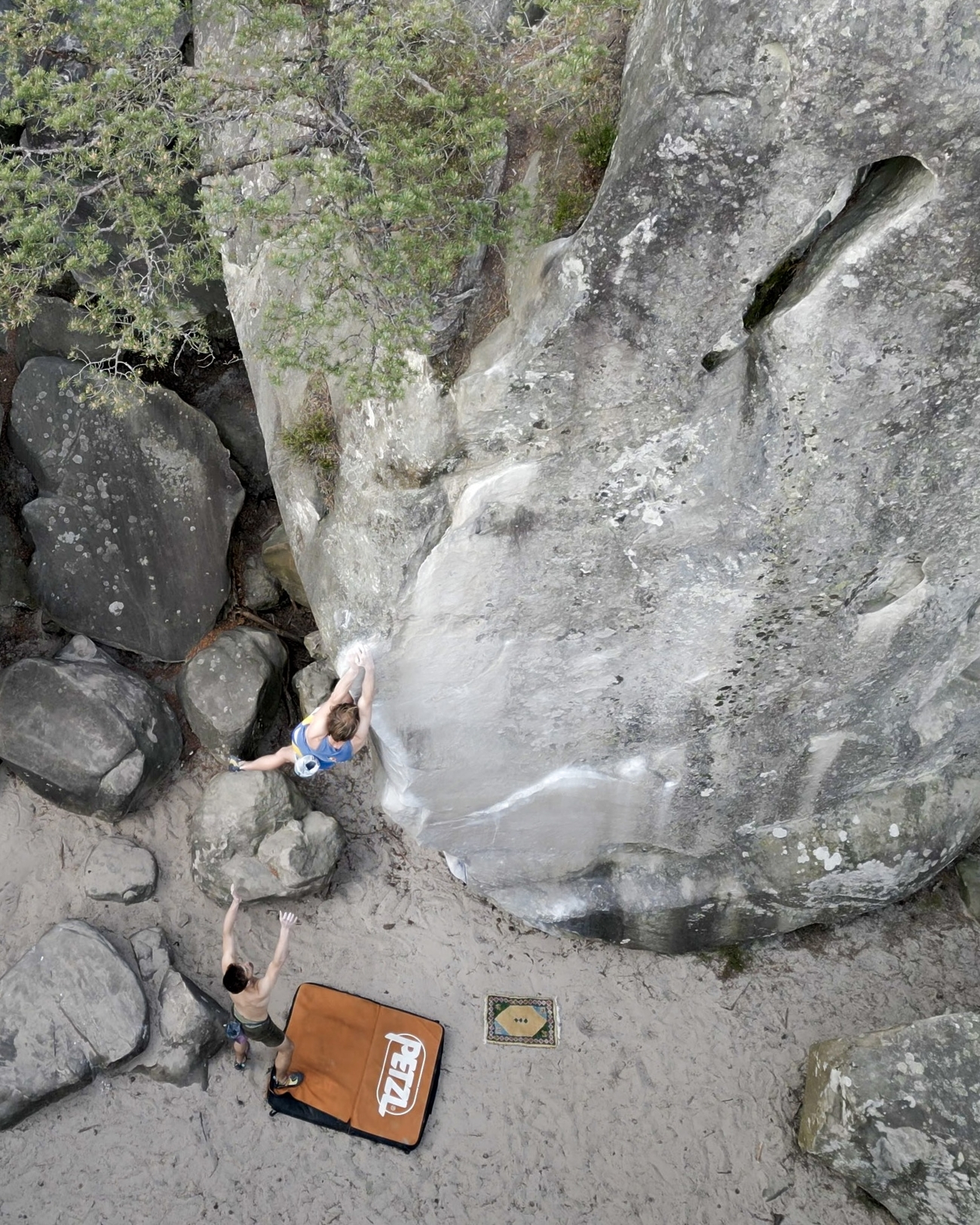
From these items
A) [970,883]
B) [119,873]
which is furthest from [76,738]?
[970,883]

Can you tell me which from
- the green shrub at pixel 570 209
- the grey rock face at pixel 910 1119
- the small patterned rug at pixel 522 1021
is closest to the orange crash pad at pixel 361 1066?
the small patterned rug at pixel 522 1021

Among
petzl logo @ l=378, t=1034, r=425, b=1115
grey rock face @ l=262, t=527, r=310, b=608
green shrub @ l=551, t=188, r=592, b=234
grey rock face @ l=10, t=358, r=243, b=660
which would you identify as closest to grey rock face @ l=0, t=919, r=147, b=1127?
petzl logo @ l=378, t=1034, r=425, b=1115

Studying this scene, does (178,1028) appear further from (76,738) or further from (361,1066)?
(76,738)

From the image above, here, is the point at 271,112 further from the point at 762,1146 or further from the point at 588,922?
the point at 762,1146

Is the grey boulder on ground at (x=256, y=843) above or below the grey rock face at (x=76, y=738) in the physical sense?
below

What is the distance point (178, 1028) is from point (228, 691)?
240 cm

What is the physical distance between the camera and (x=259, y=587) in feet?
25.3

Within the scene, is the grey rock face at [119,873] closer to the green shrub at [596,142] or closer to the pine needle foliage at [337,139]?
the pine needle foliage at [337,139]

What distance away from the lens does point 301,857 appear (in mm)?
6531

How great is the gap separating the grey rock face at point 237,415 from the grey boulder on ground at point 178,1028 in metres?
4.03

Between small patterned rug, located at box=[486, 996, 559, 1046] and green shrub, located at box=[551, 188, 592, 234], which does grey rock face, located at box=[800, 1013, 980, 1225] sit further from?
green shrub, located at box=[551, 188, 592, 234]

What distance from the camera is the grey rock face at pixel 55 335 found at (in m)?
6.91

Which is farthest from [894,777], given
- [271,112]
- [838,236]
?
[271,112]

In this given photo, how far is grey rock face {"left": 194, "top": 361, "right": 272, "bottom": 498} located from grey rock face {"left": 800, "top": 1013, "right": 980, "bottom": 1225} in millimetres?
6342
